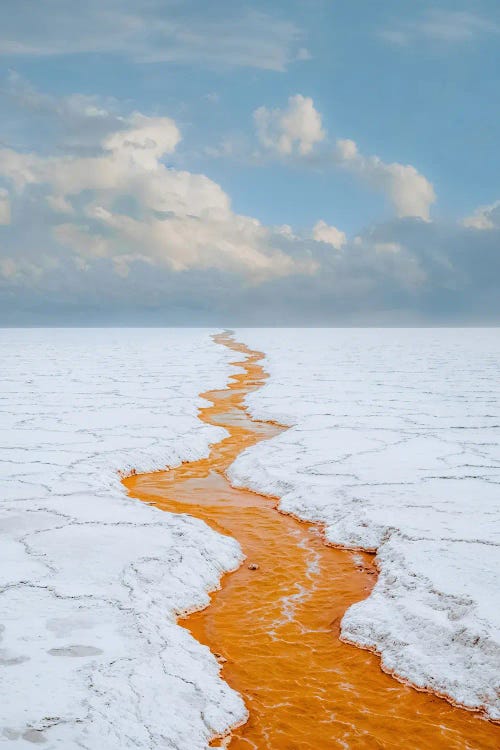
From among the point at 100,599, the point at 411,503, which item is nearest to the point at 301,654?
the point at 100,599

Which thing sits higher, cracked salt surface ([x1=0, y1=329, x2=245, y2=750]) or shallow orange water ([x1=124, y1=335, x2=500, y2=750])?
cracked salt surface ([x1=0, y1=329, x2=245, y2=750])

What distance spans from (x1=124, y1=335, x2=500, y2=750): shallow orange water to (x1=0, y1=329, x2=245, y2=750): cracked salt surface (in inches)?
6.1

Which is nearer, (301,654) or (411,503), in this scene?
(301,654)

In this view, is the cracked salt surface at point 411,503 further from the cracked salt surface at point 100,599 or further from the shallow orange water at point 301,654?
the cracked salt surface at point 100,599

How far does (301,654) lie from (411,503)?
2229 mm

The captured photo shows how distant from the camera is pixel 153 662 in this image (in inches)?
113

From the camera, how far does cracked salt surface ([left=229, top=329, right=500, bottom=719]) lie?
10.4 ft

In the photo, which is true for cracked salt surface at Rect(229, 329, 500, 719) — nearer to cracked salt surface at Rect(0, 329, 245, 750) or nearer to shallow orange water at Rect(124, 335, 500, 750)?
shallow orange water at Rect(124, 335, 500, 750)

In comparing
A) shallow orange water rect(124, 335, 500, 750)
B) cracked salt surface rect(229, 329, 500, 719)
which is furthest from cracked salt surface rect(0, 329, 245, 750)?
cracked salt surface rect(229, 329, 500, 719)

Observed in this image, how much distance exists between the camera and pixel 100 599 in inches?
136

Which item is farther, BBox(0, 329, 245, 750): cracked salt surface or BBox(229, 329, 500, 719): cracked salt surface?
BBox(229, 329, 500, 719): cracked salt surface

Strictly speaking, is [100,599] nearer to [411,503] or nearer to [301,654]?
[301,654]

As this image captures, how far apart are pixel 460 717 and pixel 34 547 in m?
2.69

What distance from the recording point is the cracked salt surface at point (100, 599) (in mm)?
2477
